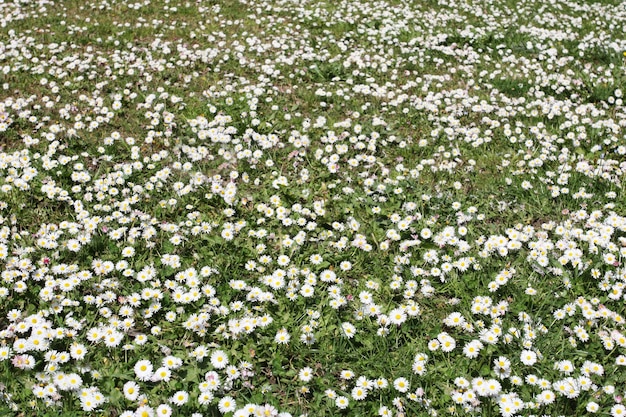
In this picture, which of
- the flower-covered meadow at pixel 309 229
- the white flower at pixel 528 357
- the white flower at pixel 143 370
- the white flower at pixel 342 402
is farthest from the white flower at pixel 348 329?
the white flower at pixel 143 370

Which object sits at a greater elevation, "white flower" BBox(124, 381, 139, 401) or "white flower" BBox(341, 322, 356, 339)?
"white flower" BBox(341, 322, 356, 339)

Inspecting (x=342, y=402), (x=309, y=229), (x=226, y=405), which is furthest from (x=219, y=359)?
(x=309, y=229)

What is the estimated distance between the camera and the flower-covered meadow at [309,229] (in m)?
3.38

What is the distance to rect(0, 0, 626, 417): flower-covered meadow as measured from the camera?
3.38 meters

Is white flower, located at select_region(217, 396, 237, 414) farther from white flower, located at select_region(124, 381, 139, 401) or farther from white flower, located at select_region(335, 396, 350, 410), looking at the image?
white flower, located at select_region(335, 396, 350, 410)

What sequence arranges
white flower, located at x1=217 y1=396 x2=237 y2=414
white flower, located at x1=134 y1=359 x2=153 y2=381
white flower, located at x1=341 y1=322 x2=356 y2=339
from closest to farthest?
1. white flower, located at x1=217 y1=396 x2=237 y2=414
2. white flower, located at x1=134 y1=359 x2=153 y2=381
3. white flower, located at x1=341 y1=322 x2=356 y2=339

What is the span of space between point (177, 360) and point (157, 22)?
7.41 meters

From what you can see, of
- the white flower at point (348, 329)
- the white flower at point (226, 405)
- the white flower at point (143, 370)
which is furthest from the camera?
the white flower at point (348, 329)

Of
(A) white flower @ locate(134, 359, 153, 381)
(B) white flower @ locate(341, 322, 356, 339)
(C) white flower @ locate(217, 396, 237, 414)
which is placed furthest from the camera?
(B) white flower @ locate(341, 322, 356, 339)

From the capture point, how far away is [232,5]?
10.1m

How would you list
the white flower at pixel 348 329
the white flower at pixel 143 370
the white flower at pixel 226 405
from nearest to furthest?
1. the white flower at pixel 226 405
2. the white flower at pixel 143 370
3. the white flower at pixel 348 329

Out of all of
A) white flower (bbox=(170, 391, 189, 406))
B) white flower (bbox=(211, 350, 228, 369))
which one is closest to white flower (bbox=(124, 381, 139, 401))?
white flower (bbox=(170, 391, 189, 406))

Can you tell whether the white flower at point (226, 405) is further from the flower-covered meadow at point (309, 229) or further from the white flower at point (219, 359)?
the white flower at point (219, 359)

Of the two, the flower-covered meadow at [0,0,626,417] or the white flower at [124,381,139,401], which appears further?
the flower-covered meadow at [0,0,626,417]
